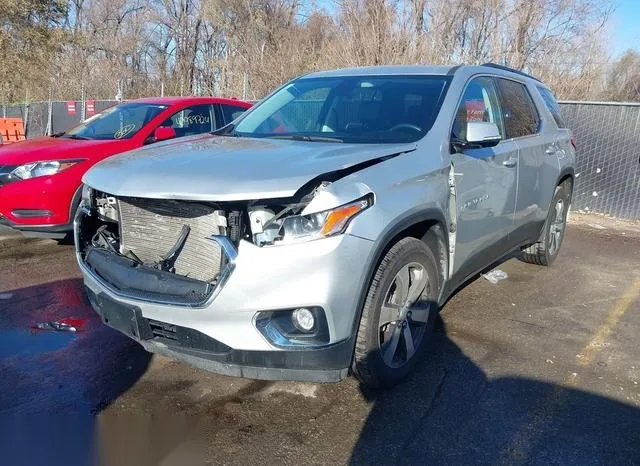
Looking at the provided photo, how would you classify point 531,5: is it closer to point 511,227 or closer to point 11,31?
point 511,227

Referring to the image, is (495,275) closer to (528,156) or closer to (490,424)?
(528,156)

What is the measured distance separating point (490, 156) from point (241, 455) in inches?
102

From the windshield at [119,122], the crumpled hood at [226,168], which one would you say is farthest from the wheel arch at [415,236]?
the windshield at [119,122]

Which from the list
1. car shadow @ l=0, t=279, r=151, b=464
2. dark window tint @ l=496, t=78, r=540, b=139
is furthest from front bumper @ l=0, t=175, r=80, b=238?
dark window tint @ l=496, t=78, r=540, b=139

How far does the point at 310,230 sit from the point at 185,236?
720 millimetres

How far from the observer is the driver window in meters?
3.72

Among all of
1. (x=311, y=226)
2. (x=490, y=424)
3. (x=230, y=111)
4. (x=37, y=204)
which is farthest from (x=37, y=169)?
(x=490, y=424)

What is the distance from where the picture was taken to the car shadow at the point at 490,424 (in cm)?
273

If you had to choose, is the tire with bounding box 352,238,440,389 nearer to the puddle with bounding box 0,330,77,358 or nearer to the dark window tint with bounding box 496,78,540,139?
the dark window tint with bounding box 496,78,540,139

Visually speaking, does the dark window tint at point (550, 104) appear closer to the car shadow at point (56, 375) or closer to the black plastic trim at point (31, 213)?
the car shadow at point (56, 375)

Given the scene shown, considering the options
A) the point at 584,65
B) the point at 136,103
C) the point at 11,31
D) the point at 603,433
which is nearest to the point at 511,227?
the point at 603,433

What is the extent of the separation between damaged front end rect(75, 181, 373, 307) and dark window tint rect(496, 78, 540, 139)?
2.30 meters

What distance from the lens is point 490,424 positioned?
2971 millimetres

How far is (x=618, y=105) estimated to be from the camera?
27.7 ft
